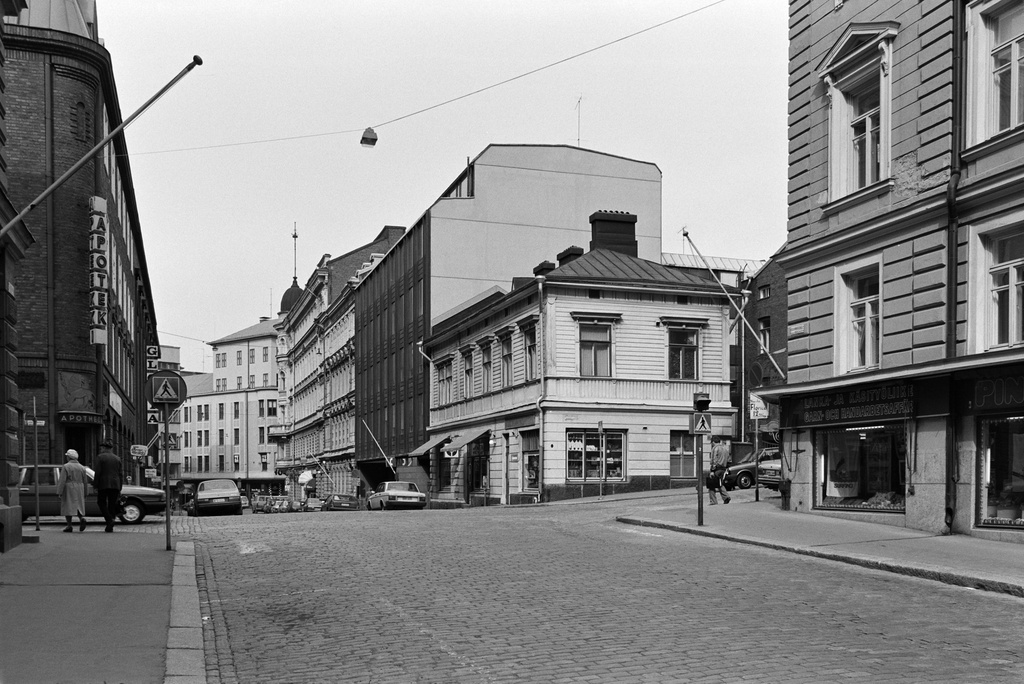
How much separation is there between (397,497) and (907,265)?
27533mm

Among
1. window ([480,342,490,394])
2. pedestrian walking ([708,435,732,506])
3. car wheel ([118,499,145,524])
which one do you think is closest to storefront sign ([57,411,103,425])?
car wheel ([118,499,145,524])

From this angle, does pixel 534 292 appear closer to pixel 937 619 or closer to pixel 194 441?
pixel 937 619

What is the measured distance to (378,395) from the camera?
218ft

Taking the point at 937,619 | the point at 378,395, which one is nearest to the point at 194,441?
the point at 378,395

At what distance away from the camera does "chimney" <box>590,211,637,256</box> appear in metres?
46.7

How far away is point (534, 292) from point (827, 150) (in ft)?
64.1

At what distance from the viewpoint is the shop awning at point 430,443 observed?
5140 centimetres

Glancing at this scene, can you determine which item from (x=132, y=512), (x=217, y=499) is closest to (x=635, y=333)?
(x=217, y=499)

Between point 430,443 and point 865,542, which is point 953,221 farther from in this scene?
point 430,443

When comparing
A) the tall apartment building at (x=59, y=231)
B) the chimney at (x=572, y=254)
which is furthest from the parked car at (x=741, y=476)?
the tall apartment building at (x=59, y=231)

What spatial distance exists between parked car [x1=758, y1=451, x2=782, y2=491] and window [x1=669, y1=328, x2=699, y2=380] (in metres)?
9.12

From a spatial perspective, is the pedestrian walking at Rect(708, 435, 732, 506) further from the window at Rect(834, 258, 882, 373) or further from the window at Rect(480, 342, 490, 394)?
the window at Rect(480, 342, 490, 394)

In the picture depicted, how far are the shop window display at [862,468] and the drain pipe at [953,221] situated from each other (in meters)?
1.41

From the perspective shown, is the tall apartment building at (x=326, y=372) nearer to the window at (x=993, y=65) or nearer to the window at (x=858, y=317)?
the window at (x=858, y=317)
